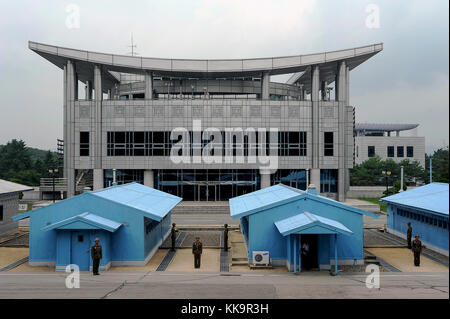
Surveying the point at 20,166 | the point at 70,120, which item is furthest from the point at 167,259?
the point at 20,166

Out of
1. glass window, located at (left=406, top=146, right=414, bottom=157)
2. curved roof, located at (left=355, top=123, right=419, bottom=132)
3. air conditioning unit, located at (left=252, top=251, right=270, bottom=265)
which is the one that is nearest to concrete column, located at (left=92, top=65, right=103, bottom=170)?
air conditioning unit, located at (left=252, top=251, right=270, bottom=265)

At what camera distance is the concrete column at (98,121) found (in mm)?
47250

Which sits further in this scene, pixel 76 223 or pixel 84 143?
pixel 84 143

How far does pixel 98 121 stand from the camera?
156 ft

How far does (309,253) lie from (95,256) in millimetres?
9845

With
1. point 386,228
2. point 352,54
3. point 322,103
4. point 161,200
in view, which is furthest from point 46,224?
point 352,54

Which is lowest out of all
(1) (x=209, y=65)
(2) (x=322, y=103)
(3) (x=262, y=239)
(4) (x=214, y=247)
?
(4) (x=214, y=247)

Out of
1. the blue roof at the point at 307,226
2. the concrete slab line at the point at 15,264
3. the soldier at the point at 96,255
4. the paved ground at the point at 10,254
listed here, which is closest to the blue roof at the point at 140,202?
the concrete slab line at the point at 15,264

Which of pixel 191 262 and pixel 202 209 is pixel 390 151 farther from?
pixel 191 262

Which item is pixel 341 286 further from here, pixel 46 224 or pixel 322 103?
pixel 322 103

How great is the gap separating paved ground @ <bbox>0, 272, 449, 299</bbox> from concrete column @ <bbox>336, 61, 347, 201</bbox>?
33182mm
